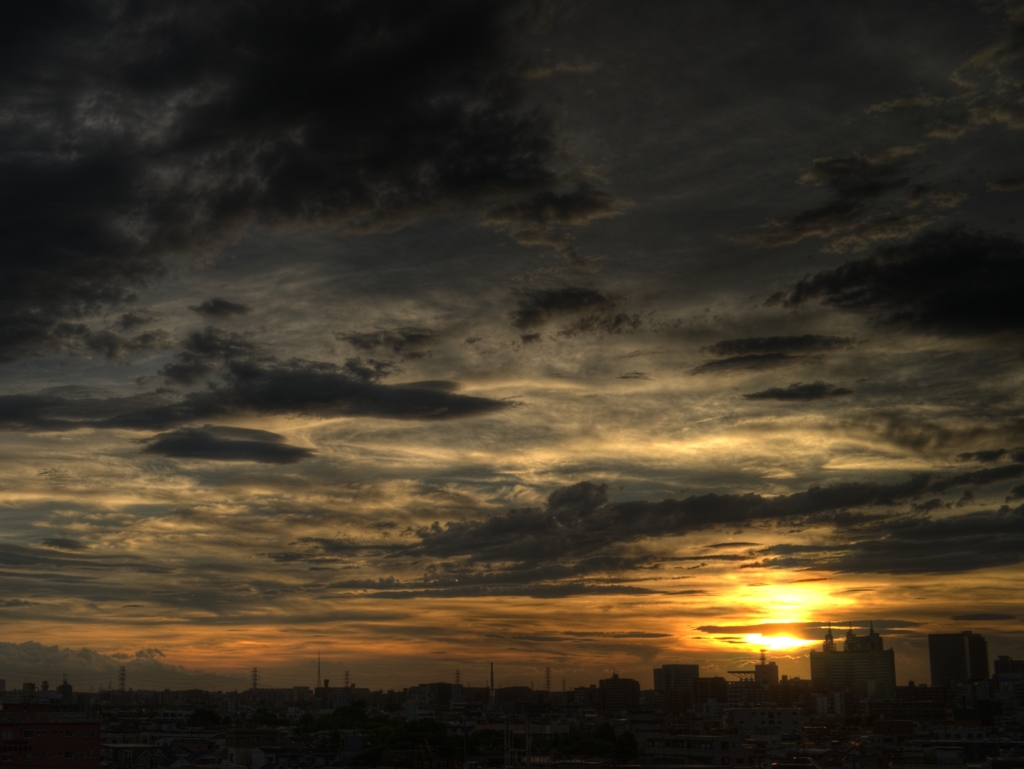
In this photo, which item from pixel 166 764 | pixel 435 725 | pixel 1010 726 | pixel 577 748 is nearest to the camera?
pixel 166 764

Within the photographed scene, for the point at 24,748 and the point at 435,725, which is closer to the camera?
the point at 24,748

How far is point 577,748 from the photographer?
379 feet

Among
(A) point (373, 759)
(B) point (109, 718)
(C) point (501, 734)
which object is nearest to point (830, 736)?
(C) point (501, 734)

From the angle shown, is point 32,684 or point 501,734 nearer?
point 32,684

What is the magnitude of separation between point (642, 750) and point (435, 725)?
35.8 metres

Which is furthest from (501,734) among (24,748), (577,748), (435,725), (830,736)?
(24,748)

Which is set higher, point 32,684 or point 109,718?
point 32,684

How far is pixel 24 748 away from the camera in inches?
2677

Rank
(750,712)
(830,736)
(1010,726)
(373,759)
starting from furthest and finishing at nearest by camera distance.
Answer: (750,712)
(1010,726)
(830,736)
(373,759)

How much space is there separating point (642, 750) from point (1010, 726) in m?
93.5

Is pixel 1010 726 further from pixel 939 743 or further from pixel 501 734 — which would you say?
pixel 501 734

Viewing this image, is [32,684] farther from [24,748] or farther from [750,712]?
[750,712]

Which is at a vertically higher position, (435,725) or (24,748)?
(24,748)

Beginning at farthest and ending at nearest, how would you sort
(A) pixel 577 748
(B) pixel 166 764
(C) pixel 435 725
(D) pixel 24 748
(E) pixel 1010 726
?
(E) pixel 1010 726
(C) pixel 435 725
(A) pixel 577 748
(B) pixel 166 764
(D) pixel 24 748
